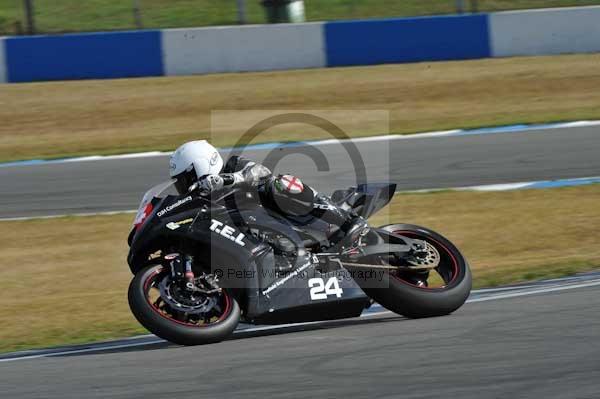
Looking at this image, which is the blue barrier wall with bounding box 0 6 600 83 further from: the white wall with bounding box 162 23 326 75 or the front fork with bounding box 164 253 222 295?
the front fork with bounding box 164 253 222 295

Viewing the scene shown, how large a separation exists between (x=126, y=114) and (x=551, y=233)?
27.3ft

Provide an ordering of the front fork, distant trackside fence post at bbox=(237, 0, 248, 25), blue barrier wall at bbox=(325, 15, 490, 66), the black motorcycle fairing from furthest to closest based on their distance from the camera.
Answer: distant trackside fence post at bbox=(237, 0, 248, 25), blue barrier wall at bbox=(325, 15, 490, 66), the black motorcycle fairing, the front fork

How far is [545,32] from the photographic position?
1706 centimetres

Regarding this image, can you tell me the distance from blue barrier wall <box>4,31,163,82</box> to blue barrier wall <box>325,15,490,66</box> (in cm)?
305

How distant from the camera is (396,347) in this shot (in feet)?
17.9

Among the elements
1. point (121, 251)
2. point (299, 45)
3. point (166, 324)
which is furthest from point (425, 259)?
point (299, 45)

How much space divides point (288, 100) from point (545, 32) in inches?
181

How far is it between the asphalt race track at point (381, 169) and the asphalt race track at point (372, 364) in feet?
17.5

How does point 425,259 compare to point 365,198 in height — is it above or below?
below

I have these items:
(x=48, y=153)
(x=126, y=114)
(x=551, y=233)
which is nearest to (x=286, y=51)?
(x=126, y=114)

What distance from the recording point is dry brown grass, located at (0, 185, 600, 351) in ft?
24.6

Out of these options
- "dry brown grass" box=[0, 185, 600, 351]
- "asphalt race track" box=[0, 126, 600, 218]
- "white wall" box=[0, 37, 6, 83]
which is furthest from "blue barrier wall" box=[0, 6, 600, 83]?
"dry brown grass" box=[0, 185, 600, 351]

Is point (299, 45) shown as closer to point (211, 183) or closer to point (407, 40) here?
point (407, 40)

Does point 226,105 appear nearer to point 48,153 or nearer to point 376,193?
point 48,153
